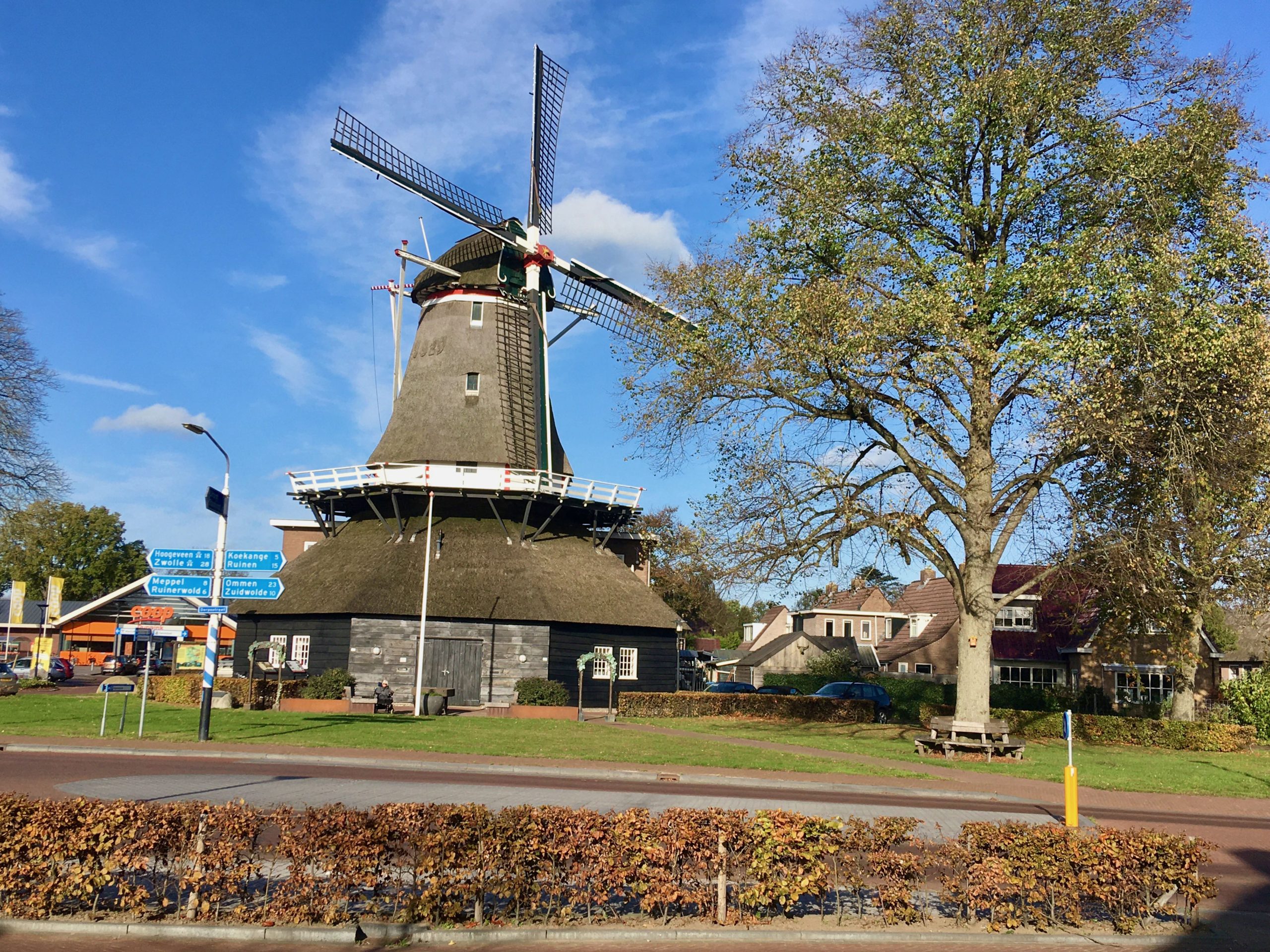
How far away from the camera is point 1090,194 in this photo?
2525cm

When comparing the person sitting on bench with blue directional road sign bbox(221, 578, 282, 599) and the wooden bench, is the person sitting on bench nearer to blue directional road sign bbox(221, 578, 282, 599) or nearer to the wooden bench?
blue directional road sign bbox(221, 578, 282, 599)

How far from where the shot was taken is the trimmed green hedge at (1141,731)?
113 feet

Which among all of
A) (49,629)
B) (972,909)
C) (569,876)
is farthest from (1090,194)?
(49,629)

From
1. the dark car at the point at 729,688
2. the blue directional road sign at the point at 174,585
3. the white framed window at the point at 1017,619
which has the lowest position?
the dark car at the point at 729,688

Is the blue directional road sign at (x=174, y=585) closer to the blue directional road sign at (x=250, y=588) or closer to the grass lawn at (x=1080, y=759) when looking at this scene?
the blue directional road sign at (x=250, y=588)

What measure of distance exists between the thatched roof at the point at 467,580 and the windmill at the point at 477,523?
82mm

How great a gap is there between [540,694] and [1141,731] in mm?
22011

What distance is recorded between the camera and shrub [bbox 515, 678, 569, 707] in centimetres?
3778

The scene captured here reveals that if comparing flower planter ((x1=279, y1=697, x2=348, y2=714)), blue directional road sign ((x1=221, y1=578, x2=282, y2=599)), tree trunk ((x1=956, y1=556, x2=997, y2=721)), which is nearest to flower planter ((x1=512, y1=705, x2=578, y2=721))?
flower planter ((x1=279, y1=697, x2=348, y2=714))

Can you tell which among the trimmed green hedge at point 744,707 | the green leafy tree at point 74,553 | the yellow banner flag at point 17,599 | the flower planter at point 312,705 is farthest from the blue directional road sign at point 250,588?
the green leafy tree at point 74,553

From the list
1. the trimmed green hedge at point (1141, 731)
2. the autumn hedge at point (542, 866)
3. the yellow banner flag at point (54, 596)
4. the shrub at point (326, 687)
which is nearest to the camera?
the autumn hedge at point (542, 866)

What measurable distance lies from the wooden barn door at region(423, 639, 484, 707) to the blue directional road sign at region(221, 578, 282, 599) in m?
14.9

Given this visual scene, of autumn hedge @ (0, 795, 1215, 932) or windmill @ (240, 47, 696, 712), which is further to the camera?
windmill @ (240, 47, 696, 712)

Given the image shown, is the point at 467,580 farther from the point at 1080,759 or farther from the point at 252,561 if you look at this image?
the point at 1080,759
